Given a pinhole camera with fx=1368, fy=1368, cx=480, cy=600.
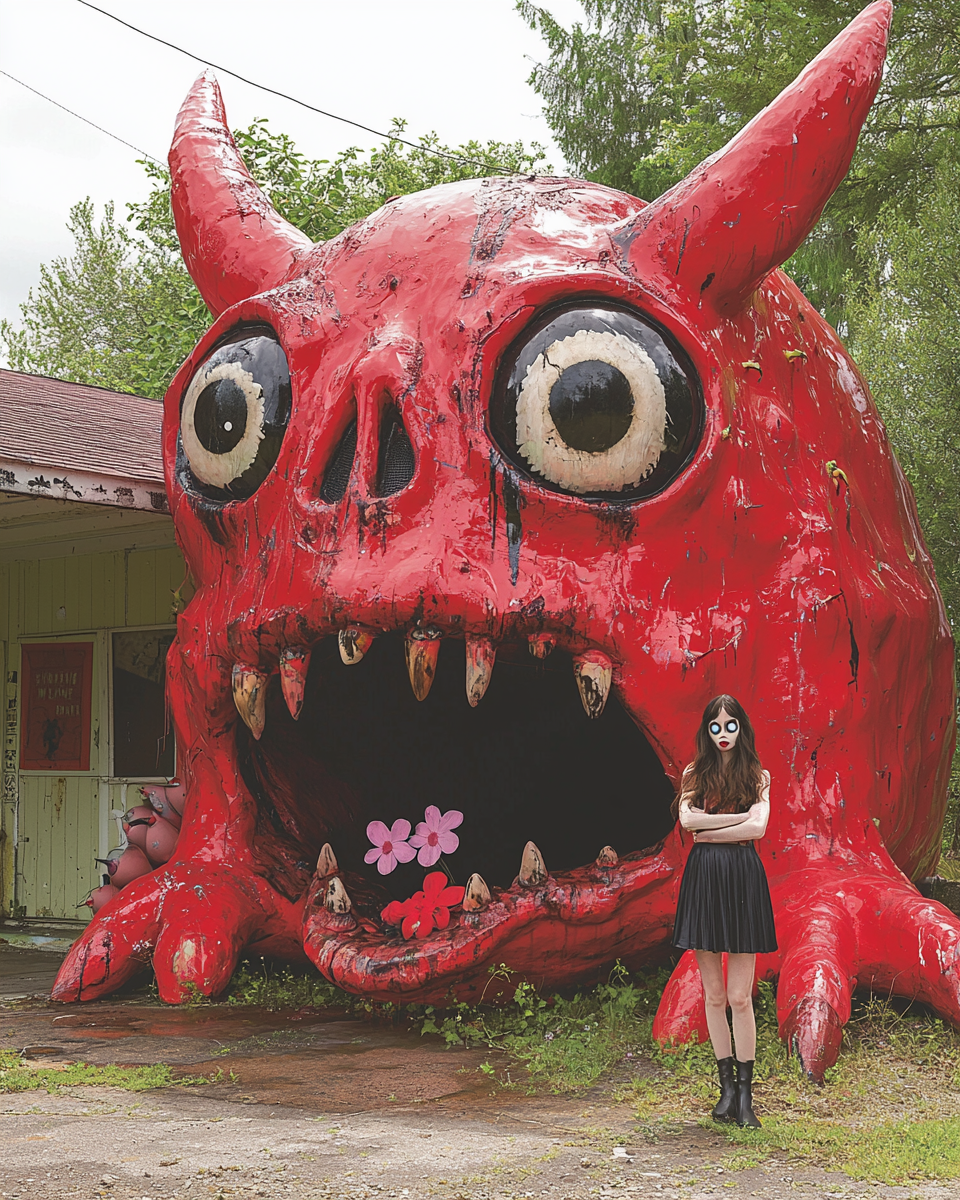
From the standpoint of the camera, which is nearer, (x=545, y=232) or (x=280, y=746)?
(x=545, y=232)

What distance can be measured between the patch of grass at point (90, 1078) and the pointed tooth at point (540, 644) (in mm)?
1622

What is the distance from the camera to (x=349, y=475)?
4.76 m

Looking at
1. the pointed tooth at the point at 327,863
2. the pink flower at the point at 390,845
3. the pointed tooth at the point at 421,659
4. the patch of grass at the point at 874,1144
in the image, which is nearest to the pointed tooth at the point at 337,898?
the pointed tooth at the point at 327,863

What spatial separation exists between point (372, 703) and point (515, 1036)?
1724 mm

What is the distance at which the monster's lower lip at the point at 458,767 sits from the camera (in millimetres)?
5613

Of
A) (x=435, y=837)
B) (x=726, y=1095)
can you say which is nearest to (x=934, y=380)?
(x=435, y=837)

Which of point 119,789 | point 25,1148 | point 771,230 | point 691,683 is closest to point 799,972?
point 691,683

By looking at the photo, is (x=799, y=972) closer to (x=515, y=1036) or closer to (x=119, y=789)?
(x=515, y=1036)

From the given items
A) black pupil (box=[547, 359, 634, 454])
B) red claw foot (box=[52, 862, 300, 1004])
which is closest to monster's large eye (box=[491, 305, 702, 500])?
black pupil (box=[547, 359, 634, 454])

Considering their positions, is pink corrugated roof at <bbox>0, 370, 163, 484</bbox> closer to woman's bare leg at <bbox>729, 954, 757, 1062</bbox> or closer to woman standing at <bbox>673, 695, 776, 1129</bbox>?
woman standing at <bbox>673, 695, 776, 1129</bbox>

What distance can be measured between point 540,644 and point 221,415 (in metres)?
1.56

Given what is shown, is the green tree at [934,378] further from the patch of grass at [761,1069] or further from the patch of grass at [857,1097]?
the patch of grass at [857,1097]

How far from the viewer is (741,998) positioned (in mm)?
3621

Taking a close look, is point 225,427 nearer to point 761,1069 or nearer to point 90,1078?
point 90,1078
